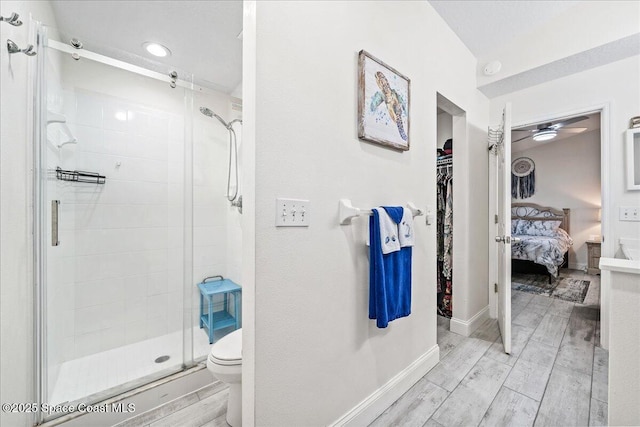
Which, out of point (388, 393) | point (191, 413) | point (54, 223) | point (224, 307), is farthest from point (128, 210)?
point (388, 393)

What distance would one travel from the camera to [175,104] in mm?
2291

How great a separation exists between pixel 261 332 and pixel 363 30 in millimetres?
1588

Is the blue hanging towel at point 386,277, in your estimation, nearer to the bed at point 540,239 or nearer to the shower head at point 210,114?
the shower head at point 210,114

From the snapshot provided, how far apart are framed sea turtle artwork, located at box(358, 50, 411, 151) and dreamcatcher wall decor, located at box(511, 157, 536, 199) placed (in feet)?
18.8

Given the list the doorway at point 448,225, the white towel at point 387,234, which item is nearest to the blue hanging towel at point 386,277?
the white towel at point 387,234

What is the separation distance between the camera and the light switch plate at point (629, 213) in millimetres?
2090

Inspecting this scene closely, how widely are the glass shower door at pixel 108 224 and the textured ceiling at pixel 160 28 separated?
0.59 feet

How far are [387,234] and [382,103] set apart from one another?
749 mm

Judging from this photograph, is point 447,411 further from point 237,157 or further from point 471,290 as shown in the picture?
point 237,157

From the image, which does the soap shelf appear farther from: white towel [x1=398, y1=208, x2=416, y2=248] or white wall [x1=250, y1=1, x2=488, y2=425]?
white towel [x1=398, y1=208, x2=416, y2=248]

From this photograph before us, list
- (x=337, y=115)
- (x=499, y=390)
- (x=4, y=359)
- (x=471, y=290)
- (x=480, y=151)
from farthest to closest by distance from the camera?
(x=480, y=151) → (x=471, y=290) → (x=499, y=390) → (x=337, y=115) → (x=4, y=359)

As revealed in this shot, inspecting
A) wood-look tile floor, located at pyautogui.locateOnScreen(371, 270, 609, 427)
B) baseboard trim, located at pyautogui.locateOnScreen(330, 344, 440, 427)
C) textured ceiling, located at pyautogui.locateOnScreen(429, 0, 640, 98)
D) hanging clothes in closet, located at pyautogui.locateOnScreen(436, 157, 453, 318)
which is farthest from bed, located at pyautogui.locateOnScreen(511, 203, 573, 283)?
baseboard trim, located at pyautogui.locateOnScreen(330, 344, 440, 427)

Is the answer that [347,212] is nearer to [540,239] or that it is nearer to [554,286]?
[554,286]

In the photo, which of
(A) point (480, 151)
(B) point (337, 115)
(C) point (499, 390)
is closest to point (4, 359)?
(B) point (337, 115)
